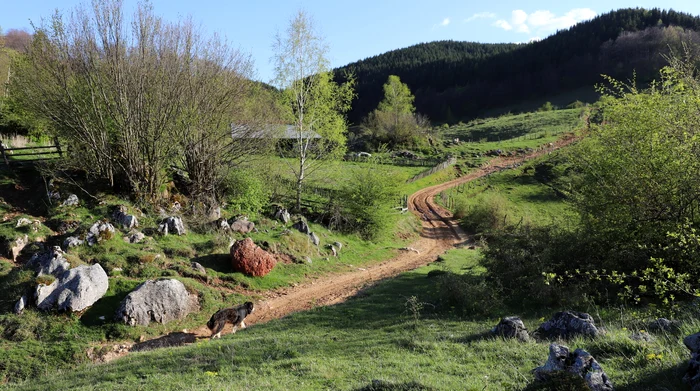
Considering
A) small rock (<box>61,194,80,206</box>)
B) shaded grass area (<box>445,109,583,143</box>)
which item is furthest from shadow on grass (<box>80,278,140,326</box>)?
shaded grass area (<box>445,109,583,143</box>)

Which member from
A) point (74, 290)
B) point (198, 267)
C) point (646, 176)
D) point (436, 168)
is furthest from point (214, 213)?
point (436, 168)

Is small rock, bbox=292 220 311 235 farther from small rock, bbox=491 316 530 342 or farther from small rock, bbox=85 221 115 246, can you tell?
small rock, bbox=491 316 530 342

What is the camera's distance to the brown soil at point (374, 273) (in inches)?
631

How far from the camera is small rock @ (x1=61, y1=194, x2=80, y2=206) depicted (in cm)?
1861

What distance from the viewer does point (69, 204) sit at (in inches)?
733

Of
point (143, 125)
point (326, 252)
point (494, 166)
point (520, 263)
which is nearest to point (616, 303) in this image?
point (520, 263)

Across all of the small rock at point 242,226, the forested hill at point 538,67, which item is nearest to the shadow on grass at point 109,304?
the small rock at point 242,226

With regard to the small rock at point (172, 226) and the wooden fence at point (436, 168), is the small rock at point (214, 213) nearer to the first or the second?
the small rock at point (172, 226)

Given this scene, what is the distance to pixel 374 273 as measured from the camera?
21.2 m

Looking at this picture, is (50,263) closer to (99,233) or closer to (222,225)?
(99,233)

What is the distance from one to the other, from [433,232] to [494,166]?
83.4ft

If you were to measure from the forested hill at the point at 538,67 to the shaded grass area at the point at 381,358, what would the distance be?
98.6m

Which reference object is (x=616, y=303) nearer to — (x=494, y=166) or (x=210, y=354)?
(x=210, y=354)

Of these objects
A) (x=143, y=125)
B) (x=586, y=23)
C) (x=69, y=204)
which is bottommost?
(x=69, y=204)
